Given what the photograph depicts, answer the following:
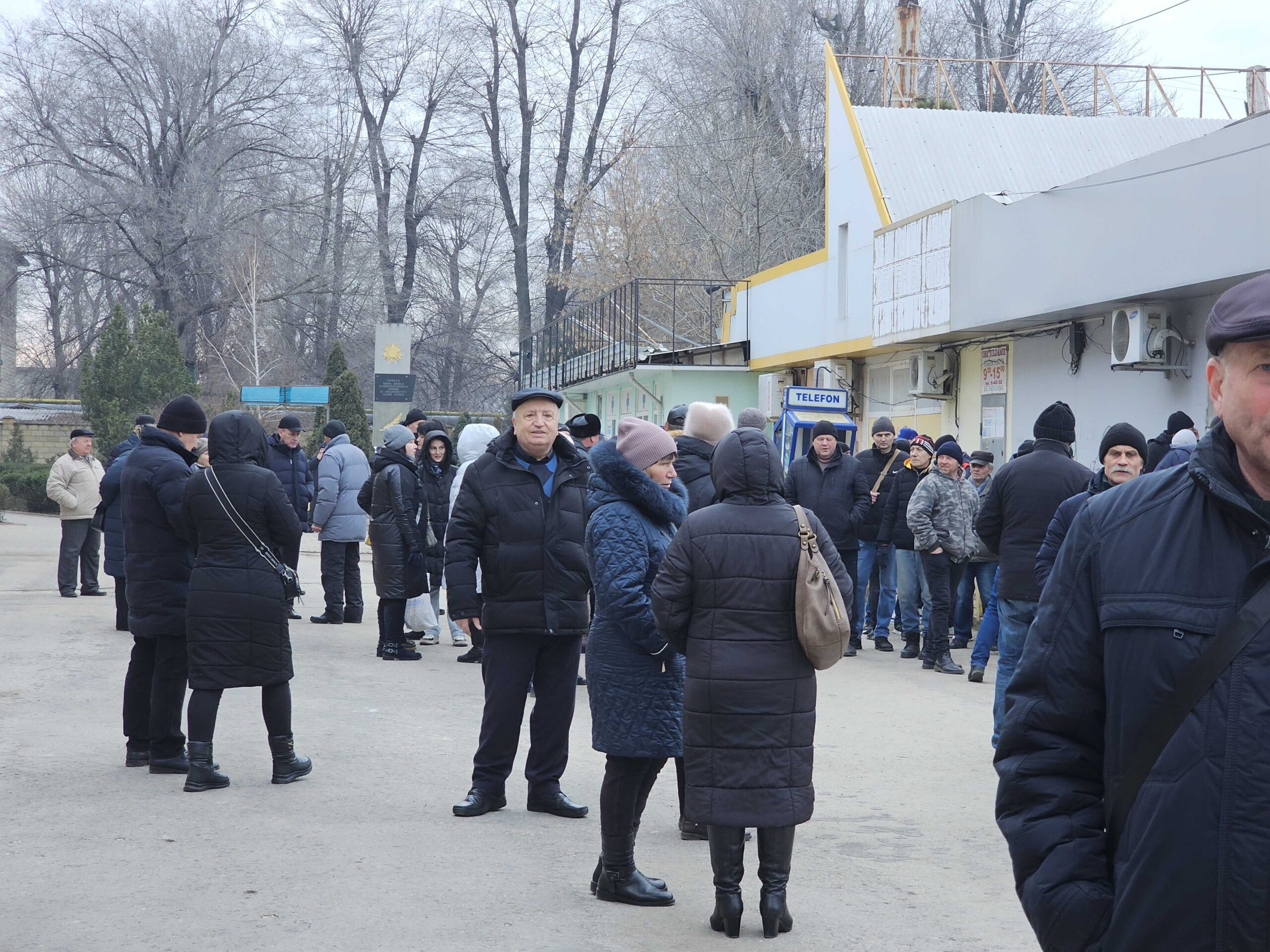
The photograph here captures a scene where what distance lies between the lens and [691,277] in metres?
35.4

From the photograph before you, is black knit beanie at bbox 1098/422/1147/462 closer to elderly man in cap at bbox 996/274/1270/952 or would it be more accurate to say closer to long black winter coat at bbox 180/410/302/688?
long black winter coat at bbox 180/410/302/688

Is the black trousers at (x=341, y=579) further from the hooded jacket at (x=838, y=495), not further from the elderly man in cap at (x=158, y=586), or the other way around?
the elderly man in cap at (x=158, y=586)

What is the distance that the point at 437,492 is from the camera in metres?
10.9

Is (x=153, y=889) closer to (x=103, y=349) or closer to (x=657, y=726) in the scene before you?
(x=657, y=726)

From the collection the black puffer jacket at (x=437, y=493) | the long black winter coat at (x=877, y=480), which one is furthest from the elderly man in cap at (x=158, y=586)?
the long black winter coat at (x=877, y=480)

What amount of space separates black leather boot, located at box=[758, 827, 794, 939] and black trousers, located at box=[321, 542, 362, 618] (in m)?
8.94

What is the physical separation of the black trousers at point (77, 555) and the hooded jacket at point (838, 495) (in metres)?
8.15

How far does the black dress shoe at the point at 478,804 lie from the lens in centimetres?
598

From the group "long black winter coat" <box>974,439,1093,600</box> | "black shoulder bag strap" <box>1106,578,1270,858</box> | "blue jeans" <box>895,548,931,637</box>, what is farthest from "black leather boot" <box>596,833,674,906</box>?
"blue jeans" <box>895,548,931,637</box>

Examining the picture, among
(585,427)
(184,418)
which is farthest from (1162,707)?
(585,427)

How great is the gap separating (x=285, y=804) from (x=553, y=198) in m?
40.7

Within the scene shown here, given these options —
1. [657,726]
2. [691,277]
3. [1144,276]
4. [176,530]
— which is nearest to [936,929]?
[657,726]

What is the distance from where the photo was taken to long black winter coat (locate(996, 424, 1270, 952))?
1.89 meters

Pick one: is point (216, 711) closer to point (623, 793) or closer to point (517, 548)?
point (517, 548)
